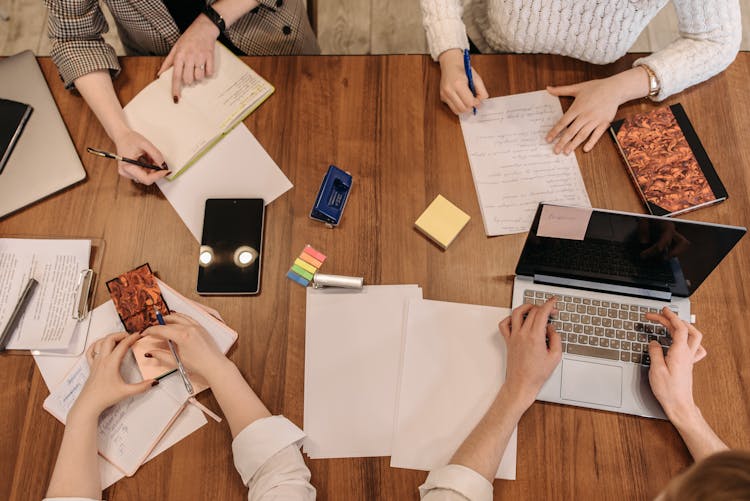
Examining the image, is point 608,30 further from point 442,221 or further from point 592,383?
point 592,383

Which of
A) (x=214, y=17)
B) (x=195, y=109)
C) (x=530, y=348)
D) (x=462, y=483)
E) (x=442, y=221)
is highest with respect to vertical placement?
(x=214, y=17)

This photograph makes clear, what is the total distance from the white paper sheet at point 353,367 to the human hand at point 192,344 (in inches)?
6.7

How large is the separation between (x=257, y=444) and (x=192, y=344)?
0.22 meters

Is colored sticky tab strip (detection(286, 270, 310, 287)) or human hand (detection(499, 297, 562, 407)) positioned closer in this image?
human hand (detection(499, 297, 562, 407))

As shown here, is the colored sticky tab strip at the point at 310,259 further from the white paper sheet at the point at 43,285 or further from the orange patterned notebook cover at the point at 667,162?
the orange patterned notebook cover at the point at 667,162

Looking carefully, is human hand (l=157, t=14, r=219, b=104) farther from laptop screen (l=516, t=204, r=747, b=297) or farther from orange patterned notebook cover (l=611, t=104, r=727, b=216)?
orange patterned notebook cover (l=611, t=104, r=727, b=216)

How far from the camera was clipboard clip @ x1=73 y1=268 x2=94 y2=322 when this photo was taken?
0.94m

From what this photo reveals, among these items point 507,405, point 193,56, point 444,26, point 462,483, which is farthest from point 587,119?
point 193,56

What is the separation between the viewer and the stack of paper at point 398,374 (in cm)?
87

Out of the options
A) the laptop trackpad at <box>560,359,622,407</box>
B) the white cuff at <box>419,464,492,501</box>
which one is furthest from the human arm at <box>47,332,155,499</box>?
the laptop trackpad at <box>560,359,622,407</box>

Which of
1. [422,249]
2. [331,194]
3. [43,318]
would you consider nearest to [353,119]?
[331,194]

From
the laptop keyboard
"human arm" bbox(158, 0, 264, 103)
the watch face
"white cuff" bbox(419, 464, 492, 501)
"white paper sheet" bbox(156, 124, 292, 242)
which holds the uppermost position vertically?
the watch face

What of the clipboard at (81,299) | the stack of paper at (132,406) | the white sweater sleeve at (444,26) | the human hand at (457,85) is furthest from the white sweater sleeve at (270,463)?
the white sweater sleeve at (444,26)

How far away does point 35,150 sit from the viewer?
1.05 meters
